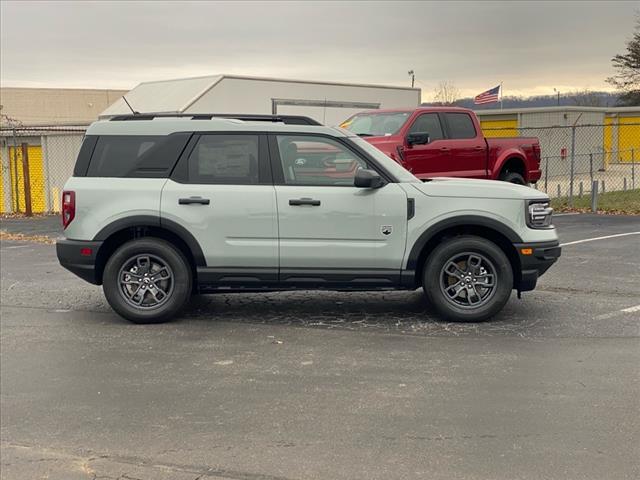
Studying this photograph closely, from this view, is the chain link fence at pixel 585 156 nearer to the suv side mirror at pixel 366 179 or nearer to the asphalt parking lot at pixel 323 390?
the asphalt parking lot at pixel 323 390

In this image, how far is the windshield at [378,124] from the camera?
12602 millimetres

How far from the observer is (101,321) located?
725cm

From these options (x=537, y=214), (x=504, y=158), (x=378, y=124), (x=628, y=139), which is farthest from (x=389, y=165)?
(x=628, y=139)

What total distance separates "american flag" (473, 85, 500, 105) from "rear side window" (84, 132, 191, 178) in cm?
2625

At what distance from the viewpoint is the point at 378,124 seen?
507 inches

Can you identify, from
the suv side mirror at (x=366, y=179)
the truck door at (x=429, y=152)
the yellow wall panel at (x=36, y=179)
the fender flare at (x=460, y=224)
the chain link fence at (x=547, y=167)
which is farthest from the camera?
the yellow wall panel at (x=36, y=179)

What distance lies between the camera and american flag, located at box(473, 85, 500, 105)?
31.9m

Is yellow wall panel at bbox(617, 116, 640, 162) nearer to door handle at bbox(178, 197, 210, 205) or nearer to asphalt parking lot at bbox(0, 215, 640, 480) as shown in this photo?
asphalt parking lot at bbox(0, 215, 640, 480)

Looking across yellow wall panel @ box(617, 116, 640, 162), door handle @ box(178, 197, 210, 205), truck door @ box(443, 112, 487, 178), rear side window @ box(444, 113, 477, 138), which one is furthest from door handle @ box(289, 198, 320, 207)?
yellow wall panel @ box(617, 116, 640, 162)

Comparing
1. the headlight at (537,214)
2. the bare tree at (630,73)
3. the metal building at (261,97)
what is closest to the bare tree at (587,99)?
the bare tree at (630,73)

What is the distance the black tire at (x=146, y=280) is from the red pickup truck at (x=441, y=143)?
5835mm

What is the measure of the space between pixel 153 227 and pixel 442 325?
2899 mm

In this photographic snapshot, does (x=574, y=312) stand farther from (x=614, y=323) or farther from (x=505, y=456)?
(x=505, y=456)

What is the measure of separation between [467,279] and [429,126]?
6488mm
